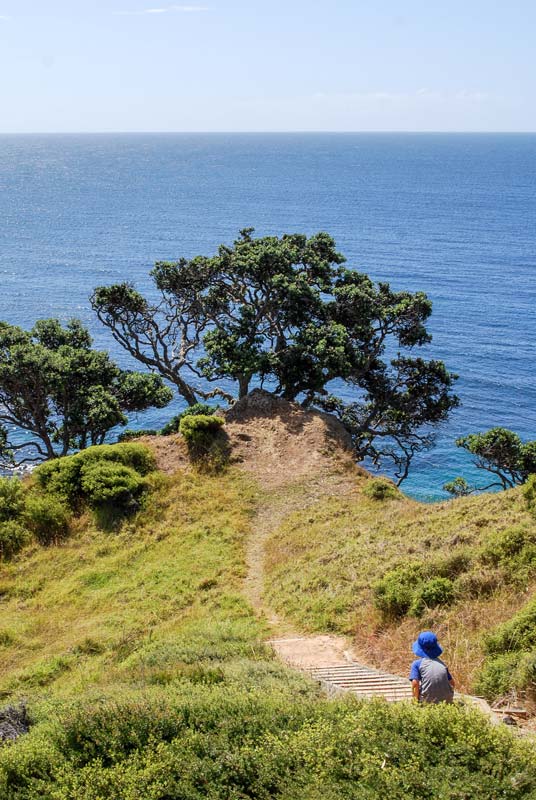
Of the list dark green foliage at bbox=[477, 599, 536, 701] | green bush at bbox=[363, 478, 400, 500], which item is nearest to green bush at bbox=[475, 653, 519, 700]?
dark green foliage at bbox=[477, 599, 536, 701]

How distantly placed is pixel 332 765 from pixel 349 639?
8.57 meters

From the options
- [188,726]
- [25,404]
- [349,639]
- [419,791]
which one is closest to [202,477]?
[25,404]

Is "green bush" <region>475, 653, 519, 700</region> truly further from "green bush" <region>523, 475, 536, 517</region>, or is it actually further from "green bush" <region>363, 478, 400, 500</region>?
"green bush" <region>363, 478, 400, 500</region>

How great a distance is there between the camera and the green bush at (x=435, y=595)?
19703 mm

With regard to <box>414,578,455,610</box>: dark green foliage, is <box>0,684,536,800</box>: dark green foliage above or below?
above

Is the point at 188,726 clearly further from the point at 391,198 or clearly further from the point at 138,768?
the point at 391,198

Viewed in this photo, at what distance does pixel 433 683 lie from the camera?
12.5 m

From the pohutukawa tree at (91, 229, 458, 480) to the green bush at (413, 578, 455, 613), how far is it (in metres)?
19.9

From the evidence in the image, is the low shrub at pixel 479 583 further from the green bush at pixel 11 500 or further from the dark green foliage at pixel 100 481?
the green bush at pixel 11 500

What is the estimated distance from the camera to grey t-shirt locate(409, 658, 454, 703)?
12.5m

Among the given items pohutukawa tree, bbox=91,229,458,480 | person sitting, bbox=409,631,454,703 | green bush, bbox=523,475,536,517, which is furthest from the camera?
pohutukawa tree, bbox=91,229,458,480

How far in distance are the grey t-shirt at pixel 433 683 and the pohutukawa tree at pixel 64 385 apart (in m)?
29.2

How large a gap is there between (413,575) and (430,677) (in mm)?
8639

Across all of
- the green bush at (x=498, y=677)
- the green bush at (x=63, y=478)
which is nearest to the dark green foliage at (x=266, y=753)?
the green bush at (x=498, y=677)
